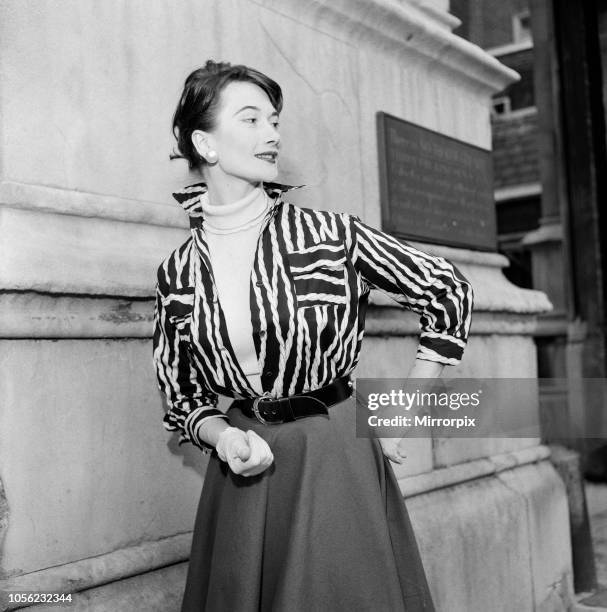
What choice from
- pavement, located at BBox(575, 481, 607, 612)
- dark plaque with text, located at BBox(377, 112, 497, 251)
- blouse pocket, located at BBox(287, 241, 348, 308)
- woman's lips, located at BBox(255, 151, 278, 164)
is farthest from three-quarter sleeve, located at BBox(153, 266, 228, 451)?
pavement, located at BBox(575, 481, 607, 612)

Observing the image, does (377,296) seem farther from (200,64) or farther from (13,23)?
(13,23)

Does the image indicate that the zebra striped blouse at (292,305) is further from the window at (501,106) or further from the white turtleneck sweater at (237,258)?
the window at (501,106)

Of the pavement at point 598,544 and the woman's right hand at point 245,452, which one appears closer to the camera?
the woman's right hand at point 245,452

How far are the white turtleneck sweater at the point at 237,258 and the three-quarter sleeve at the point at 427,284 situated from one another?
0.91 feet

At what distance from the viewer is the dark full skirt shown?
2.08 m

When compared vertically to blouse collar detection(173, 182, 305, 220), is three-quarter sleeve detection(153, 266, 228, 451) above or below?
below

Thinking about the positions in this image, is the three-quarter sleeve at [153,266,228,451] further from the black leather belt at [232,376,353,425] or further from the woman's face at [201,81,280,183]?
the woman's face at [201,81,280,183]

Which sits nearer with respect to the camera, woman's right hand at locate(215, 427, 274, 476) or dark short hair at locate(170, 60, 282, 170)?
woman's right hand at locate(215, 427, 274, 476)

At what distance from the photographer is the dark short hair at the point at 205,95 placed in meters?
2.29

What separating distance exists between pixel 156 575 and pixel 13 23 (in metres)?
1.78

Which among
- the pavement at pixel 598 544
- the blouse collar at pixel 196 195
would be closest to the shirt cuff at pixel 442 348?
the blouse collar at pixel 196 195

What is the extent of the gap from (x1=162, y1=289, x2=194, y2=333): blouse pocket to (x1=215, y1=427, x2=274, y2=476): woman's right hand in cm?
35

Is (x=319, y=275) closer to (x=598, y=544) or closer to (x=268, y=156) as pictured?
(x=268, y=156)

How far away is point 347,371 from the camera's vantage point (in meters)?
2.33
